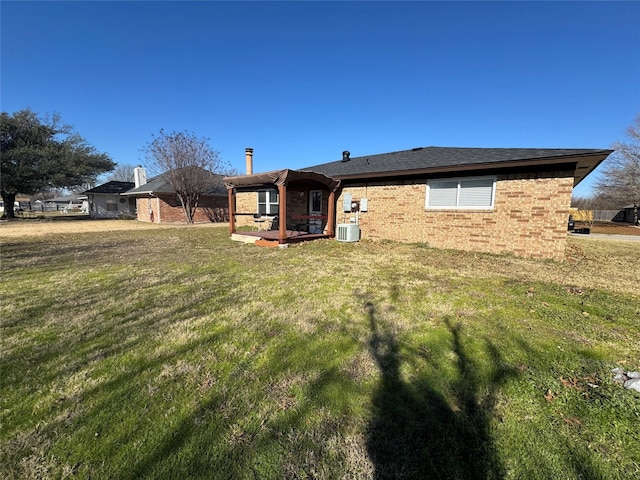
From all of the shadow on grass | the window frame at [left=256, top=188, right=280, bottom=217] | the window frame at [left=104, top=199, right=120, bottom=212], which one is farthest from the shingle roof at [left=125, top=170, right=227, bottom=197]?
the shadow on grass

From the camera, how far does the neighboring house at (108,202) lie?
28.8 m

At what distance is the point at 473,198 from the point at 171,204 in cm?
2264

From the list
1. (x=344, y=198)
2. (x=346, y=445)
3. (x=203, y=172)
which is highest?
(x=203, y=172)

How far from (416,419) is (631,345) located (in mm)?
2890

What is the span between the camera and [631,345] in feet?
10.1

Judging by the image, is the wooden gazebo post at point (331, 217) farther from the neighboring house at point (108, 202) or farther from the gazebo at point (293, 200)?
the neighboring house at point (108, 202)

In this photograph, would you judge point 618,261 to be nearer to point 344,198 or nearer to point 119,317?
point 344,198

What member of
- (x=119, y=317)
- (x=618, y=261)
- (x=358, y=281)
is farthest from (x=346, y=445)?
(x=618, y=261)

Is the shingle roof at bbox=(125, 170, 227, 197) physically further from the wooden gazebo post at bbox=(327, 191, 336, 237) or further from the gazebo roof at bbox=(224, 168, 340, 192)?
the wooden gazebo post at bbox=(327, 191, 336, 237)

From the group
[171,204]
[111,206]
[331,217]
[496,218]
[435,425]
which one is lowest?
[435,425]

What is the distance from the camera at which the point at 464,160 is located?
8.84 metres

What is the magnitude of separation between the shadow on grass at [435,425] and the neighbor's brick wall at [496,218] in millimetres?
6743

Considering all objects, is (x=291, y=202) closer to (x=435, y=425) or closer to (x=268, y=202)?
(x=268, y=202)

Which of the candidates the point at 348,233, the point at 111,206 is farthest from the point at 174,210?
the point at 348,233
